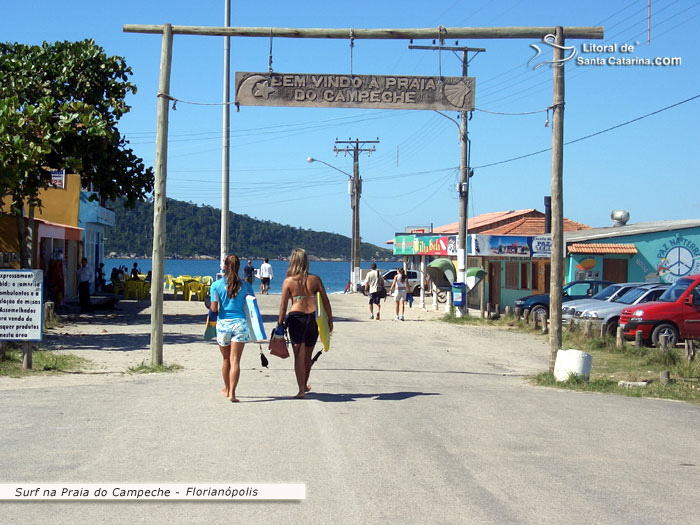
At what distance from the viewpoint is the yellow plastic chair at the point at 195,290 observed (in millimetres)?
33156

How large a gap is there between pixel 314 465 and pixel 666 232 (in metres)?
24.7

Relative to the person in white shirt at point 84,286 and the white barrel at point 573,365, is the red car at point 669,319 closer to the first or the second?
the white barrel at point 573,365

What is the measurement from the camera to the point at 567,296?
25.3m

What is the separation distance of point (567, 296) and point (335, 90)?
1524 cm

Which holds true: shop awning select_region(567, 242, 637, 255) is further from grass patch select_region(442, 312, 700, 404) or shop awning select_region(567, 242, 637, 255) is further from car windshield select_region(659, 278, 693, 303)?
car windshield select_region(659, 278, 693, 303)

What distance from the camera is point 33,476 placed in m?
5.88

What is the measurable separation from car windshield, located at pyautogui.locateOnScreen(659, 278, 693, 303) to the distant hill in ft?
348

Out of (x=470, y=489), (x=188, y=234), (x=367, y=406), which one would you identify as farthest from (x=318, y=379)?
(x=188, y=234)

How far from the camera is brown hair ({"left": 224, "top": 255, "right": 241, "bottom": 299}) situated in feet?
30.3

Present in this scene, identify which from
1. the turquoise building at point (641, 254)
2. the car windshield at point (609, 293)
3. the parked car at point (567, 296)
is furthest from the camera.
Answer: the turquoise building at point (641, 254)

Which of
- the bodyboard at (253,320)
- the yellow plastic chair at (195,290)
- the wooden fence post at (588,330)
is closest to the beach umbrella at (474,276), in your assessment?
the wooden fence post at (588,330)

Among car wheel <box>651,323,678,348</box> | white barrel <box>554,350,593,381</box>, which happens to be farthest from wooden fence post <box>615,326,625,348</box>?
white barrel <box>554,350,593,381</box>

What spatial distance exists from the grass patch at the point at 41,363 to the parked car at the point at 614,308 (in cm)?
1239

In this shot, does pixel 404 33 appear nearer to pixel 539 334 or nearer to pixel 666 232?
pixel 539 334
